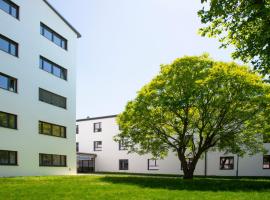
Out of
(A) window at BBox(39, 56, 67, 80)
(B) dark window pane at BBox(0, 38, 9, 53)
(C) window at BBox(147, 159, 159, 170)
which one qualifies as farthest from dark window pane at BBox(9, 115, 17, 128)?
(C) window at BBox(147, 159, 159, 170)

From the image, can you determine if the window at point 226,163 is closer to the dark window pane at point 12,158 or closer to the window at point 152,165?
the window at point 152,165

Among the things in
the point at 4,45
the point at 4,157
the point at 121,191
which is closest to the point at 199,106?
the point at 121,191

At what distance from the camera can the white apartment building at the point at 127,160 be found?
47.1 metres

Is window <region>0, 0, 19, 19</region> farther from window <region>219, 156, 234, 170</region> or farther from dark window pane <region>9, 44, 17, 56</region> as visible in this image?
window <region>219, 156, 234, 170</region>

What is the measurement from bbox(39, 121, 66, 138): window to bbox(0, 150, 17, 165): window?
13.9 ft

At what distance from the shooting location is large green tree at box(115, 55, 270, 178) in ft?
A: 93.0

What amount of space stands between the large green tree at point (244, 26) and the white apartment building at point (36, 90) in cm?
2046

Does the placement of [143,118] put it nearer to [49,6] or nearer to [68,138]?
[68,138]

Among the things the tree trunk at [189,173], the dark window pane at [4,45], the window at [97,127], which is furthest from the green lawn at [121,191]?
the window at [97,127]

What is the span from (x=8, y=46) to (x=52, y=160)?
11.5 metres

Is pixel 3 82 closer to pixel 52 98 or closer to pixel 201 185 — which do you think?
pixel 52 98

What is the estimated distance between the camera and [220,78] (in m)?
28.2

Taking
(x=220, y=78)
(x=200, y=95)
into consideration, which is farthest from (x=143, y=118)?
(x=220, y=78)

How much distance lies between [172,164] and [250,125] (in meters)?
24.6
